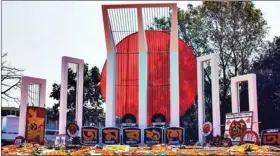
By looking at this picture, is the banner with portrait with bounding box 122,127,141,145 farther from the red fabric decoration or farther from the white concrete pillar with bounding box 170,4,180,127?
the red fabric decoration

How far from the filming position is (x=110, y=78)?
41.5ft

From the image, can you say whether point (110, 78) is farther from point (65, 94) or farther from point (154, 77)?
point (154, 77)

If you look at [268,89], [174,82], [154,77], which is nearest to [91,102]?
[154,77]

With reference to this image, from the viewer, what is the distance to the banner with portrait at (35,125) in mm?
11148

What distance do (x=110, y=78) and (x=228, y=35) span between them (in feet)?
24.0

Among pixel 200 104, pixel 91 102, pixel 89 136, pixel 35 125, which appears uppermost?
pixel 91 102

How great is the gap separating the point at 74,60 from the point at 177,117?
150 inches

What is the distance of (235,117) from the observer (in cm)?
1079

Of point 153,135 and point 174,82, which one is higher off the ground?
point 174,82

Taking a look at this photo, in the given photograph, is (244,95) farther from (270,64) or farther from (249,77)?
(249,77)

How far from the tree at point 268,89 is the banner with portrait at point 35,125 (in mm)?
8181

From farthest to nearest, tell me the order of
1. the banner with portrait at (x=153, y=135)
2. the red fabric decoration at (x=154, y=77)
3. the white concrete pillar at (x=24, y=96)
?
the red fabric decoration at (x=154, y=77), the white concrete pillar at (x=24, y=96), the banner with portrait at (x=153, y=135)

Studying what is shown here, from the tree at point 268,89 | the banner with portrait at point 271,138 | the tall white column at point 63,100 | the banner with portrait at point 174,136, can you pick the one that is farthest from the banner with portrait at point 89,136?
the tree at point 268,89

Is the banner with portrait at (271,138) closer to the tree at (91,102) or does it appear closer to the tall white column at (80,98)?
the tall white column at (80,98)
